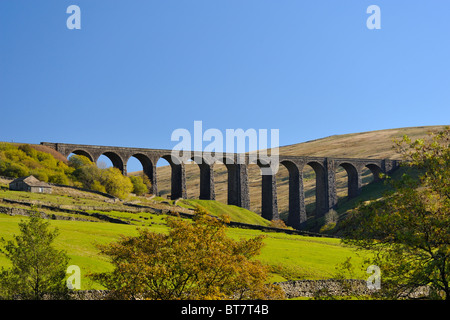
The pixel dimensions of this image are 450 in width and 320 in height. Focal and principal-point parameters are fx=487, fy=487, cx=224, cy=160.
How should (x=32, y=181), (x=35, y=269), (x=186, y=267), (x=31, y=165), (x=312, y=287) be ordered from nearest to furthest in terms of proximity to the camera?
(x=186, y=267) < (x=35, y=269) < (x=312, y=287) < (x=32, y=181) < (x=31, y=165)

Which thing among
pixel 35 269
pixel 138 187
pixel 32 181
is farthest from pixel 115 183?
pixel 35 269

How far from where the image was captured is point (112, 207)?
68062 millimetres

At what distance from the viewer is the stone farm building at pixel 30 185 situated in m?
73.1

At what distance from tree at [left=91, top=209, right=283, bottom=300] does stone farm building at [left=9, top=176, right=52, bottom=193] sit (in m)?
54.7

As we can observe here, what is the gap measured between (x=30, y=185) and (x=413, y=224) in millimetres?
64385

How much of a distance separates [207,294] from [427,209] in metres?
9.96

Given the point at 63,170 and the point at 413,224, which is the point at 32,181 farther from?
the point at 413,224

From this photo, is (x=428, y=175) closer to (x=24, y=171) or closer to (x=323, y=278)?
(x=323, y=278)

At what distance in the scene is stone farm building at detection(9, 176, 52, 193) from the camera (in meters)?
73.1

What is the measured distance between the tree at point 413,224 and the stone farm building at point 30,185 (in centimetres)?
6197

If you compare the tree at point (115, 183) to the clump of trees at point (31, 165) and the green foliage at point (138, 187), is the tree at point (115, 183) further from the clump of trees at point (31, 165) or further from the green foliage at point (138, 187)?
the clump of trees at point (31, 165)

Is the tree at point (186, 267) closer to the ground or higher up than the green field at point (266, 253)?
higher up

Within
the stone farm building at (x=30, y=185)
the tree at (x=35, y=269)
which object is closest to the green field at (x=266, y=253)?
the tree at (x=35, y=269)

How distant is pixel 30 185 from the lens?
72.9 meters
